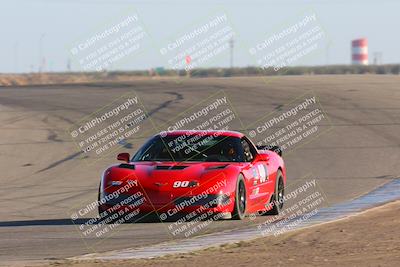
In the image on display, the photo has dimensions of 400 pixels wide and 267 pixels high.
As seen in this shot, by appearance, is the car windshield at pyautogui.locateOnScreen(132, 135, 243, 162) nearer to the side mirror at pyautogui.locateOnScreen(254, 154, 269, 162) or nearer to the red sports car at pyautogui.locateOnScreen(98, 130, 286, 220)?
the red sports car at pyautogui.locateOnScreen(98, 130, 286, 220)

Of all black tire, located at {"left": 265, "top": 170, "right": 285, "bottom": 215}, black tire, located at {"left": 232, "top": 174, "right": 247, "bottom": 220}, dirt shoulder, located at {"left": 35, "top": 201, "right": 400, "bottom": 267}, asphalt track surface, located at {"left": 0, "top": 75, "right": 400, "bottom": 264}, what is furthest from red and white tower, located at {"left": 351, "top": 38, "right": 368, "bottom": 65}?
dirt shoulder, located at {"left": 35, "top": 201, "right": 400, "bottom": 267}

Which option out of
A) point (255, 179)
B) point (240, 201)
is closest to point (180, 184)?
point (240, 201)

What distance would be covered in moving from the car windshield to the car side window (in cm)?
8

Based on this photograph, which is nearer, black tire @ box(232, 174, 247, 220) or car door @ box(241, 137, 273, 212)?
black tire @ box(232, 174, 247, 220)

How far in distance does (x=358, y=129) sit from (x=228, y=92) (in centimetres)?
1095

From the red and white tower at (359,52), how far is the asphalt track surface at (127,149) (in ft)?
254

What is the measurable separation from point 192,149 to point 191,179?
3.73ft

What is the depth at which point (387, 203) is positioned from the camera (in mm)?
15469

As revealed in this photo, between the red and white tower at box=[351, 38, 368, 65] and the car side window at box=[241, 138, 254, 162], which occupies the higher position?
the car side window at box=[241, 138, 254, 162]

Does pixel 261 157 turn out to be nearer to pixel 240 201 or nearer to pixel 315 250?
pixel 240 201

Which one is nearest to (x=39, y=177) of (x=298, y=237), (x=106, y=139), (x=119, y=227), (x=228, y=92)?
(x=106, y=139)

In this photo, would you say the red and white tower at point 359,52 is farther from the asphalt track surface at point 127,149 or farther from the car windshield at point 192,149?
the car windshield at point 192,149

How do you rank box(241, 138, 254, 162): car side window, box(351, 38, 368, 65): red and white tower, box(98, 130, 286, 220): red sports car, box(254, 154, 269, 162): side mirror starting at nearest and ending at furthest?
box(98, 130, 286, 220): red sports car → box(241, 138, 254, 162): car side window → box(254, 154, 269, 162): side mirror → box(351, 38, 368, 65): red and white tower

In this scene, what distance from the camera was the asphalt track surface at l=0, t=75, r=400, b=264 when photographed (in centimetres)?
1309
